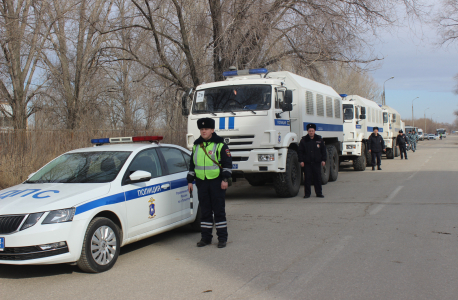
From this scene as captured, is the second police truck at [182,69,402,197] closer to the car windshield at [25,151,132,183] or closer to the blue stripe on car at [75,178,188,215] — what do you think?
the blue stripe on car at [75,178,188,215]

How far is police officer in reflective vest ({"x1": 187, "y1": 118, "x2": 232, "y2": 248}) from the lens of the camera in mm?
6203

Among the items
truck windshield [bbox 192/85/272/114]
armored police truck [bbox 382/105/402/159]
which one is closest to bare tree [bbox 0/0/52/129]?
truck windshield [bbox 192/85/272/114]

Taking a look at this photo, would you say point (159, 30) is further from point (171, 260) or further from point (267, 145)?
point (171, 260)

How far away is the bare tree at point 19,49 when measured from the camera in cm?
1401

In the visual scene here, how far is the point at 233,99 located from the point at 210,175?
178 inches

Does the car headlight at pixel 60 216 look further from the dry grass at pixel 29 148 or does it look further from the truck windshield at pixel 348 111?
the truck windshield at pixel 348 111

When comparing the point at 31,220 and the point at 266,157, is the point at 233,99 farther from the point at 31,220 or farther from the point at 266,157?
the point at 31,220

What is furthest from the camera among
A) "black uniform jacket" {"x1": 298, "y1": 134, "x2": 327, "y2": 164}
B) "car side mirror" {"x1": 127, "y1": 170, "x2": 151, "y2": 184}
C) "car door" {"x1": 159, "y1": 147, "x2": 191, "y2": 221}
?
"black uniform jacket" {"x1": 298, "y1": 134, "x2": 327, "y2": 164}

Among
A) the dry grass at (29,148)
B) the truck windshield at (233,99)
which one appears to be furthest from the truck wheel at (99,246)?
the dry grass at (29,148)

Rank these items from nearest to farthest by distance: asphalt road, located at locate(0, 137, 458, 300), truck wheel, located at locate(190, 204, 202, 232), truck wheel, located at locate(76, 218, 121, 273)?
asphalt road, located at locate(0, 137, 458, 300) < truck wheel, located at locate(76, 218, 121, 273) < truck wheel, located at locate(190, 204, 202, 232)

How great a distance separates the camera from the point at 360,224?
24.2 feet

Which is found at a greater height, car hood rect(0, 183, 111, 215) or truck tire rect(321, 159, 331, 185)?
car hood rect(0, 183, 111, 215)

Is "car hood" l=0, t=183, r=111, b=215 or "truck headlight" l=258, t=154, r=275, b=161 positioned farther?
"truck headlight" l=258, t=154, r=275, b=161

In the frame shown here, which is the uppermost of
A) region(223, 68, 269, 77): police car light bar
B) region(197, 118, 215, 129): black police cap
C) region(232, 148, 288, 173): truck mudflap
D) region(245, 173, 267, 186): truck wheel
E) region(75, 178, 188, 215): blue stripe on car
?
region(223, 68, 269, 77): police car light bar
